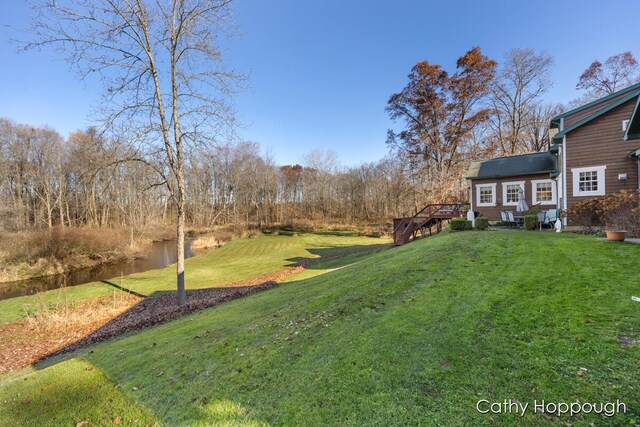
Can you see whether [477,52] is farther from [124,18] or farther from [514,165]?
[124,18]

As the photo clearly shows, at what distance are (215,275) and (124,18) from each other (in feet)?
39.9

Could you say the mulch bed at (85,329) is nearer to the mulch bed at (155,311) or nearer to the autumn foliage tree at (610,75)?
the mulch bed at (155,311)

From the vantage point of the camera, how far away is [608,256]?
231 inches

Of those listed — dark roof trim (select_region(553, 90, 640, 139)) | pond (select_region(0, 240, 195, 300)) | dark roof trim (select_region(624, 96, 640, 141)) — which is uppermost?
dark roof trim (select_region(553, 90, 640, 139))

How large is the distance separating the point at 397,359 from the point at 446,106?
2807 cm

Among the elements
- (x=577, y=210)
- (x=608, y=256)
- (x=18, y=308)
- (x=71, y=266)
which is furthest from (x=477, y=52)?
(x=71, y=266)

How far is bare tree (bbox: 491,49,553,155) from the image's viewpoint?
88.8 ft

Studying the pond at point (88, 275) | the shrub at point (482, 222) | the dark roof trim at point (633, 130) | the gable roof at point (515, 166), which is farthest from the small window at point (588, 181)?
the pond at point (88, 275)

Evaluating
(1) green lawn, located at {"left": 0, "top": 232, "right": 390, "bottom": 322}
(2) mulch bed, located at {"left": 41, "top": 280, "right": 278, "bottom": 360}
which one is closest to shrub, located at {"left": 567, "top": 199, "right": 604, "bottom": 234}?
(2) mulch bed, located at {"left": 41, "top": 280, "right": 278, "bottom": 360}

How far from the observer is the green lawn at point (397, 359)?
236cm

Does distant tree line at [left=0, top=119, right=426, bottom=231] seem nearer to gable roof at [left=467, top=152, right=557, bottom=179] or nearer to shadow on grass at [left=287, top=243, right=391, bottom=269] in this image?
shadow on grass at [left=287, top=243, right=391, bottom=269]

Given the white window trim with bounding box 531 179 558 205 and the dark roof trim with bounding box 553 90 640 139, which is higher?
the dark roof trim with bounding box 553 90 640 139

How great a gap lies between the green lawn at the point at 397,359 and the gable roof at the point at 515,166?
39.3ft

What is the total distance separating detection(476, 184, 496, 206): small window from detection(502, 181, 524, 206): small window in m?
0.52
